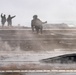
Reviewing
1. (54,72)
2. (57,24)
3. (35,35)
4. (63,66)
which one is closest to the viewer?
(54,72)

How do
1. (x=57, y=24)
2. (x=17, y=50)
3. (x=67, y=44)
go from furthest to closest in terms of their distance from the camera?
1. (x=57, y=24)
2. (x=67, y=44)
3. (x=17, y=50)

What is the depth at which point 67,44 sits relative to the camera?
15.9 metres

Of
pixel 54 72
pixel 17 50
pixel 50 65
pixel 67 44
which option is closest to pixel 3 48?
pixel 17 50

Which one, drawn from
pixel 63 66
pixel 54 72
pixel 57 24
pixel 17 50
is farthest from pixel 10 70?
pixel 57 24

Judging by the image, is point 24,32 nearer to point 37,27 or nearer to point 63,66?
point 37,27

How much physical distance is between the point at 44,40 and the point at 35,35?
1.02 m

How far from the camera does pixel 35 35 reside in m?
17.0

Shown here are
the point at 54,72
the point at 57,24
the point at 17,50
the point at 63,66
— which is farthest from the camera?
the point at 57,24

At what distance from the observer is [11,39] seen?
52.9 ft

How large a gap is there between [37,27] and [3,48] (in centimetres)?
363

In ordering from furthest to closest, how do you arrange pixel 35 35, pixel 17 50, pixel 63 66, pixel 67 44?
pixel 35 35, pixel 67 44, pixel 17 50, pixel 63 66

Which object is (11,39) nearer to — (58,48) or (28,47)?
(28,47)

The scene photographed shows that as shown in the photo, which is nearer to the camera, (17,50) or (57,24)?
(17,50)

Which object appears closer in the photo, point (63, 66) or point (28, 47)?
point (63, 66)
